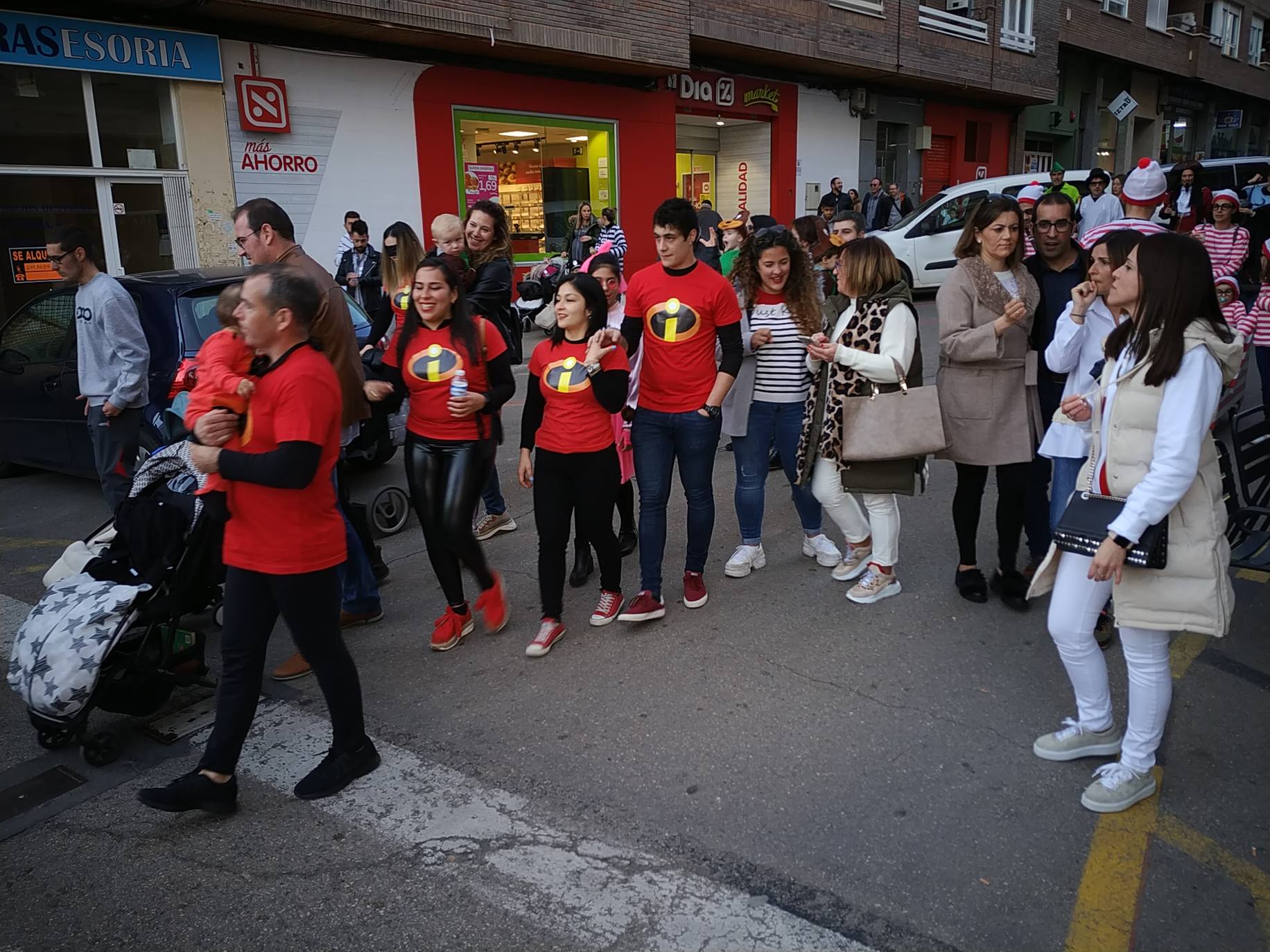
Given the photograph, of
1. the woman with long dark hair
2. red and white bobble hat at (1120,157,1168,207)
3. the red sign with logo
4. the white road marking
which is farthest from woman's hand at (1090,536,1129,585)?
the red sign with logo

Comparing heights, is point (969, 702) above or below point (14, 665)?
below

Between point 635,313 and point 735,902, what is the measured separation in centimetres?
270

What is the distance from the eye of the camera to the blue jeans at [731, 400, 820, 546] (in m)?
4.95

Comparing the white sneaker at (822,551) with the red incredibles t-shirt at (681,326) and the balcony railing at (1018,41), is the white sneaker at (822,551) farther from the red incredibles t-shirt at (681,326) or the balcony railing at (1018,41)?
the balcony railing at (1018,41)

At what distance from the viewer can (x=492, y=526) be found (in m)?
6.17

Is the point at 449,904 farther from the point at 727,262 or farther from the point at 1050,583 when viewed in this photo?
the point at 727,262

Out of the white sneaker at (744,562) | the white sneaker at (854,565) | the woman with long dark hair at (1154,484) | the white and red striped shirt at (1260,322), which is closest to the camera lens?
the woman with long dark hair at (1154,484)

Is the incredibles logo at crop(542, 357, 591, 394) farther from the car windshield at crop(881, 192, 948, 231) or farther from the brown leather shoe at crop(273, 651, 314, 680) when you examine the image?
the car windshield at crop(881, 192, 948, 231)

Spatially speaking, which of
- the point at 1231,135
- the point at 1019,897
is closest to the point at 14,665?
the point at 1019,897

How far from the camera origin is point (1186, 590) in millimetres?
2865

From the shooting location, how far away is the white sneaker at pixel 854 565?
5055 millimetres

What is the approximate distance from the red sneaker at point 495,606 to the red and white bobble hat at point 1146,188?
382 cm

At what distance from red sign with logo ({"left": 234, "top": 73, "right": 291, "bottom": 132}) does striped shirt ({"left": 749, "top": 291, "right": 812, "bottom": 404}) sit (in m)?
10.7

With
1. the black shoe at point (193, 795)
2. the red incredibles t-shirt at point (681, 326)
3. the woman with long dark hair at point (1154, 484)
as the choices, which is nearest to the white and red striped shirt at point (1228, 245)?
the red incredibles t-shirt at point (681, 326)
